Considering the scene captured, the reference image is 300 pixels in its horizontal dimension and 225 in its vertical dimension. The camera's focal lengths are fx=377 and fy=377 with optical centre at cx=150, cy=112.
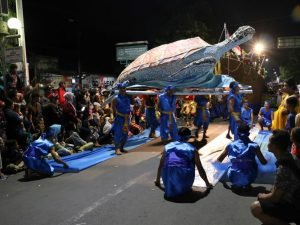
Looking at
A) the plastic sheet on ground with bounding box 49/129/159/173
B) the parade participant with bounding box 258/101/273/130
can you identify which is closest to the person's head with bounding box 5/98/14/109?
the plastic sheet on ground with bounding box 49/129/159/173

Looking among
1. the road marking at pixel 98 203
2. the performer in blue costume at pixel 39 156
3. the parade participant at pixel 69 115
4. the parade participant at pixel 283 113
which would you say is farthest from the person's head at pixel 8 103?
the parade participant at pixel 283 113

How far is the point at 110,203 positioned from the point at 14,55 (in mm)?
5741

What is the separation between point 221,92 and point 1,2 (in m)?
6.50

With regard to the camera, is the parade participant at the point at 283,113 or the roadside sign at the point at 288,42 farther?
the roadside sign at the point at 288,42

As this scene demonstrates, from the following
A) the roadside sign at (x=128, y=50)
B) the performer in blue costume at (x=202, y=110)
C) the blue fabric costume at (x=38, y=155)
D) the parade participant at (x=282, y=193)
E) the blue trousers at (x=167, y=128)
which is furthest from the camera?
the roadside sign at (x=128, y=50)

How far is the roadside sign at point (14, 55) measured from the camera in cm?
958

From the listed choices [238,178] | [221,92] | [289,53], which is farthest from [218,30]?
[289,53]

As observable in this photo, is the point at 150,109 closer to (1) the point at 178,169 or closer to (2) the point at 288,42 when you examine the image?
(1) the point at 178,169

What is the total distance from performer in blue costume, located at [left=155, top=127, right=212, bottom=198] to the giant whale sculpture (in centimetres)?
443

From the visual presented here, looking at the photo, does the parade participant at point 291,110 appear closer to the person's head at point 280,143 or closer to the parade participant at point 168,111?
the person's head at point 280,143

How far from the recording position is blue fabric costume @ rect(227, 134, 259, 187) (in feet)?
18.6

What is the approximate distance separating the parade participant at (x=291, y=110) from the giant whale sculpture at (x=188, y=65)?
4515 mm

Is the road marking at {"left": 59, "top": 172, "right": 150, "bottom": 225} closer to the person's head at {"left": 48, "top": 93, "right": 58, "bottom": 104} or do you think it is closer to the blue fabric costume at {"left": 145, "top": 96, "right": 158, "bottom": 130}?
the person's head at {"left": 48, "top": 93, "right": 58, "bottom": 104}

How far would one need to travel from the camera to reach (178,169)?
17.8 ft
